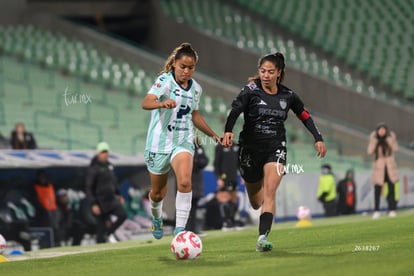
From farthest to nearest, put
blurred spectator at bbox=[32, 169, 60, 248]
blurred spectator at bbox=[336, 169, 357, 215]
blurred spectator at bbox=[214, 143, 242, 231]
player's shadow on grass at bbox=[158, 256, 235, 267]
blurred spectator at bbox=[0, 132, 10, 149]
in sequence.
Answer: blurred spectator at bbox=[336, 169, 357, 215], blurred spectator at bbox=[0, 132, 10, 149], blurred spectator at bbox=[214, 143, 242, 231], blurred spectator at bbox=[32, 169, 60, 248], player's shadow on grass at bbox=[158, 256, 235, 267]

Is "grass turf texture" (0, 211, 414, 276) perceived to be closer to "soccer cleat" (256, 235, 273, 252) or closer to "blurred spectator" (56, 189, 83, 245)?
"soccer cleat" (256, 235, 273, 252)

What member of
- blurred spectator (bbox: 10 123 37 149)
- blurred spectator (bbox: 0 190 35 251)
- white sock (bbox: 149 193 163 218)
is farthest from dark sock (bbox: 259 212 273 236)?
blurred spectator (bbox: 10 123 37 149)

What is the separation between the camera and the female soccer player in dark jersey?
12.4 metres

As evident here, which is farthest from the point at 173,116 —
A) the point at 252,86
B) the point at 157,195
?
the point at 157,195

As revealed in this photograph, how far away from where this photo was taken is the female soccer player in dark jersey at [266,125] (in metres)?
12.4

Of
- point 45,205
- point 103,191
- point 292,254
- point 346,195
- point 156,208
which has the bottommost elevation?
point 292,254

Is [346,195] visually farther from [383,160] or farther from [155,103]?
[155,103]

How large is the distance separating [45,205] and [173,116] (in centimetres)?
928

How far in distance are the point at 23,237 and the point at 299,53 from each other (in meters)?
20.5

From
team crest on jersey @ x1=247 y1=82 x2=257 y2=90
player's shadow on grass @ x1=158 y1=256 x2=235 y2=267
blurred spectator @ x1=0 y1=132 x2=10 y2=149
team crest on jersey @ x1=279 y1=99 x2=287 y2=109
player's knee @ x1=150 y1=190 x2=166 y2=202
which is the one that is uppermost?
blurred spectator @ x1=0 y1=132 x2=10 y2=149

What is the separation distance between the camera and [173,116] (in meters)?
12.7

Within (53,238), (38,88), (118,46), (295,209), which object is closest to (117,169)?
(53,238)

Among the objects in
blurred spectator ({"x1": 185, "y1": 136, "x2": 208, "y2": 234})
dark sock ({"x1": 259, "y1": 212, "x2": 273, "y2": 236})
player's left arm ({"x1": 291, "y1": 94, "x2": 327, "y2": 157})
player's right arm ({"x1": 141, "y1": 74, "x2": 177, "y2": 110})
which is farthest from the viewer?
blurred spectator ({"x1": 185, "y1": 136, "x2": 208, "y2": 234})

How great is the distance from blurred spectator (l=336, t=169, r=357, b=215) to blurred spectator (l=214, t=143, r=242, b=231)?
6.35 m
